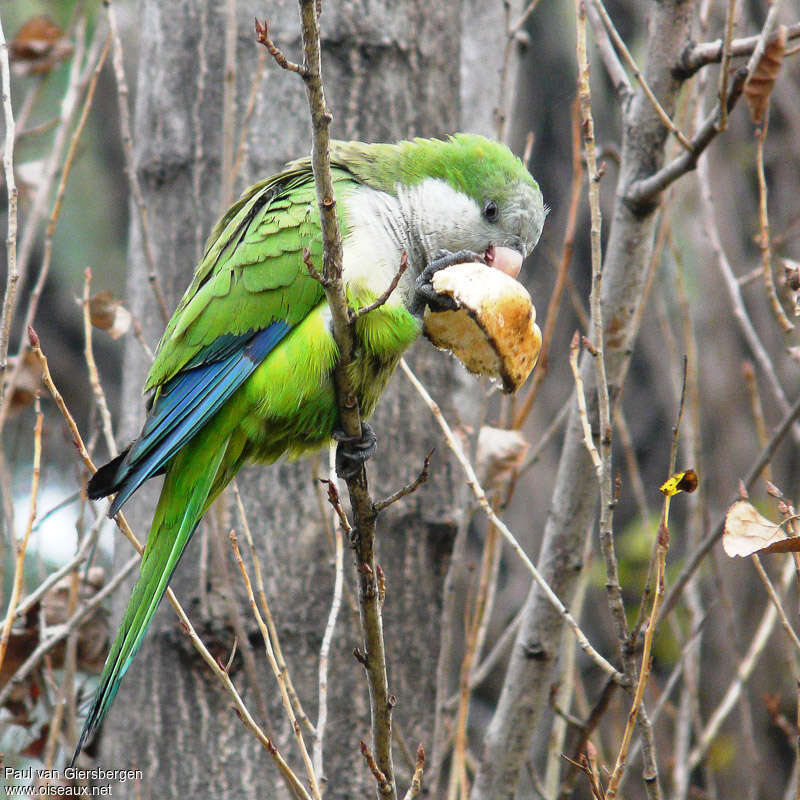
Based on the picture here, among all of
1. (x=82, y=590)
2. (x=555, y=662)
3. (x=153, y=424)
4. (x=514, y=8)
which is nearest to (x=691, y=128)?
(x=514, y=8)

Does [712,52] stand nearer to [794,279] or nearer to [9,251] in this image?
[794,279]

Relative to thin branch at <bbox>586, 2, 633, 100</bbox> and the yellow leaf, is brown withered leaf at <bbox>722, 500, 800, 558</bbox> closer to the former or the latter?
the yellow leaf

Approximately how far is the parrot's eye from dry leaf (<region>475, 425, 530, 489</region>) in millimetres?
669

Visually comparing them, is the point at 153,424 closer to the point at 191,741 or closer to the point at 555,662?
the point at 191,741

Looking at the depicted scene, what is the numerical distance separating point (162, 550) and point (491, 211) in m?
1.44

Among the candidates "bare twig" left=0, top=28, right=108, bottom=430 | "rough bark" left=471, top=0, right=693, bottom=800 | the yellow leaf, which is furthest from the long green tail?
the yellow leaf

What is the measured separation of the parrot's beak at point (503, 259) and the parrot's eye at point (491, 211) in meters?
0.09

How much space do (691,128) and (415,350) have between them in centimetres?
122

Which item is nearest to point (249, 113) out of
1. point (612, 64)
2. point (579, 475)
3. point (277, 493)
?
point (612, 64)

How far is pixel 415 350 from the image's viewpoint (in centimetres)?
352

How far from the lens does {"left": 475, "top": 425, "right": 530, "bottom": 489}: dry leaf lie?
115 inches

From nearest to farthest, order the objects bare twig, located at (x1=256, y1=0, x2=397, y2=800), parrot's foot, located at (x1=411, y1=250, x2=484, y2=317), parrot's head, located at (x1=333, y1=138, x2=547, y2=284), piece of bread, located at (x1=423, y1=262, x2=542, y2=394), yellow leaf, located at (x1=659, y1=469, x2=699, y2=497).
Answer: bare twig, located at (x1=256, y1=0, x2=397, y2=800)
yellow leaf, located at (x1=659, y1=469, x2=699, y2=497)
piece of bread, located at (x1=423, y1=262, x2=542, y2=394)
parrot's foot, located at (x1=411, y1=250, x2=484, y2=317)
parrot's head, located at (x1=333, y1=138, x2=547, y2=284)

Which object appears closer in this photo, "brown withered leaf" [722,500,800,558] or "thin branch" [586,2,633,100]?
"brown withered leaf" [722,500,800,558]

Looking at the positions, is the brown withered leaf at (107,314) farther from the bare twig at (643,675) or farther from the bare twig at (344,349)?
the bare twig at (643,675)
